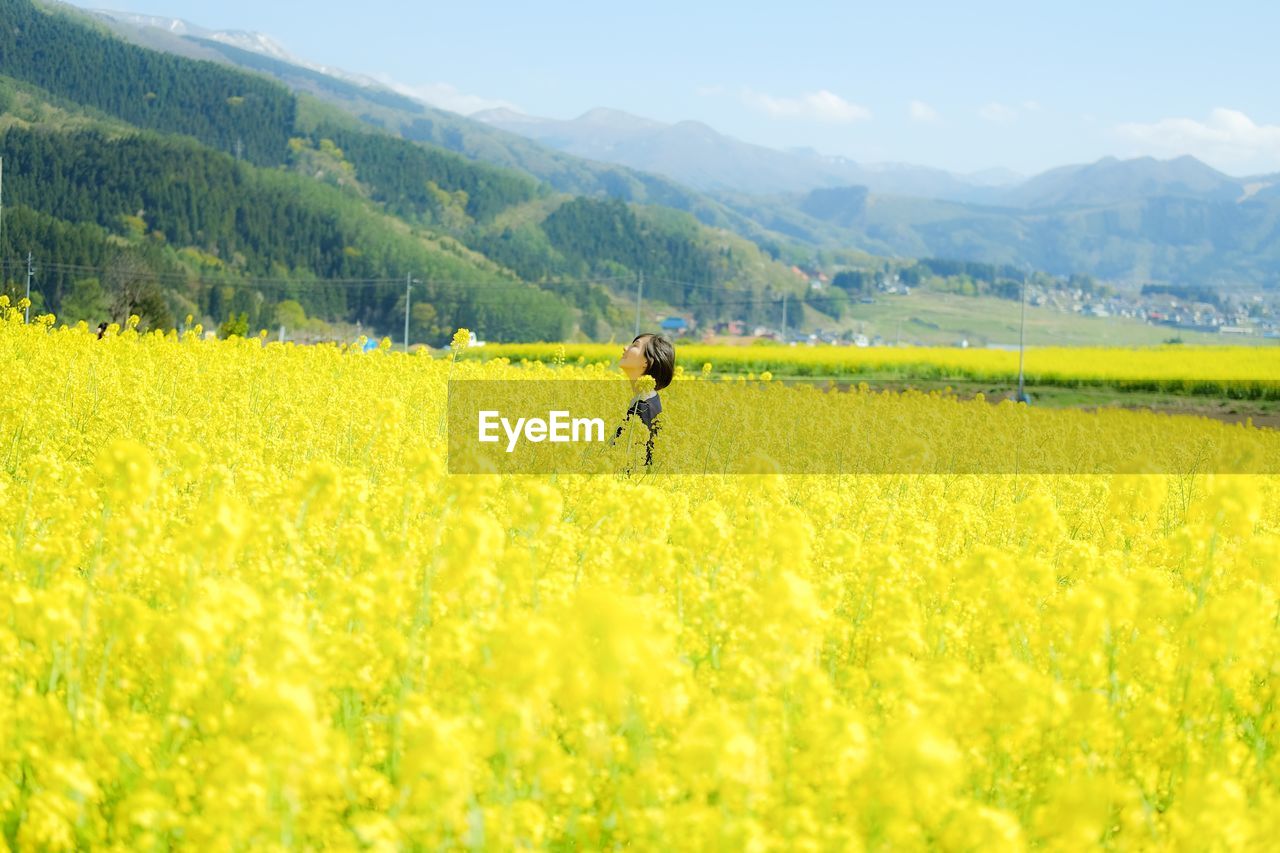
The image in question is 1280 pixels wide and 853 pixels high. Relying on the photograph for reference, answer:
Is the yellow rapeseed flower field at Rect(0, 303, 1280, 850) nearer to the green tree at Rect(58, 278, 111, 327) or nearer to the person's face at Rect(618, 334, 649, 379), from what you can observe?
the person's face at Rect(618, 334, 649, 379)

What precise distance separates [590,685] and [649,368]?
5568mm

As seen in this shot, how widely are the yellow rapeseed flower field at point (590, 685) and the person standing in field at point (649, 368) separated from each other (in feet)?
7.65

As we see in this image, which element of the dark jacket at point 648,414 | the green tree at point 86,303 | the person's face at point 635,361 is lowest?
the green tree at point 86,303

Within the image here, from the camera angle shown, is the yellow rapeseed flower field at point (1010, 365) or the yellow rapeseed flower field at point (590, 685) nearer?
→ the yellow rapeseed flower field at point (590, 685)

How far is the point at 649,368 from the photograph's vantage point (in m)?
8.52

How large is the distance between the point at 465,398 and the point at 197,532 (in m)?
11.7

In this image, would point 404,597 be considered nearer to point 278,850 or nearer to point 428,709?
point 428,709

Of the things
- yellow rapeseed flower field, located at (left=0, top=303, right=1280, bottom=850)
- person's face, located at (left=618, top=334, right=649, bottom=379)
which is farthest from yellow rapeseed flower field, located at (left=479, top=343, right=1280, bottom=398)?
yellow rapeseed flower field, located at (left=0, top=303, right=1280, bottom=850)

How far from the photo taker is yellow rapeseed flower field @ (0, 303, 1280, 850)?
2670 millimetres

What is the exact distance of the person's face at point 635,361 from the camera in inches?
324

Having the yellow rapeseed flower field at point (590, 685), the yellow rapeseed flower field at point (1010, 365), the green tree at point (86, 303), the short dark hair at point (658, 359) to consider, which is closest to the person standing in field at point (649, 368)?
the short dark hair at point (658, 359)

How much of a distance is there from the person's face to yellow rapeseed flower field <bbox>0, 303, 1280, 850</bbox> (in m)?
2.25

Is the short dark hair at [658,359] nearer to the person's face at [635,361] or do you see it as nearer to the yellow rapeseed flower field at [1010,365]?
the person's face at [635,361]

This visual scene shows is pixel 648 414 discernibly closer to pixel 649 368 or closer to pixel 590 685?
pixel 649 368
